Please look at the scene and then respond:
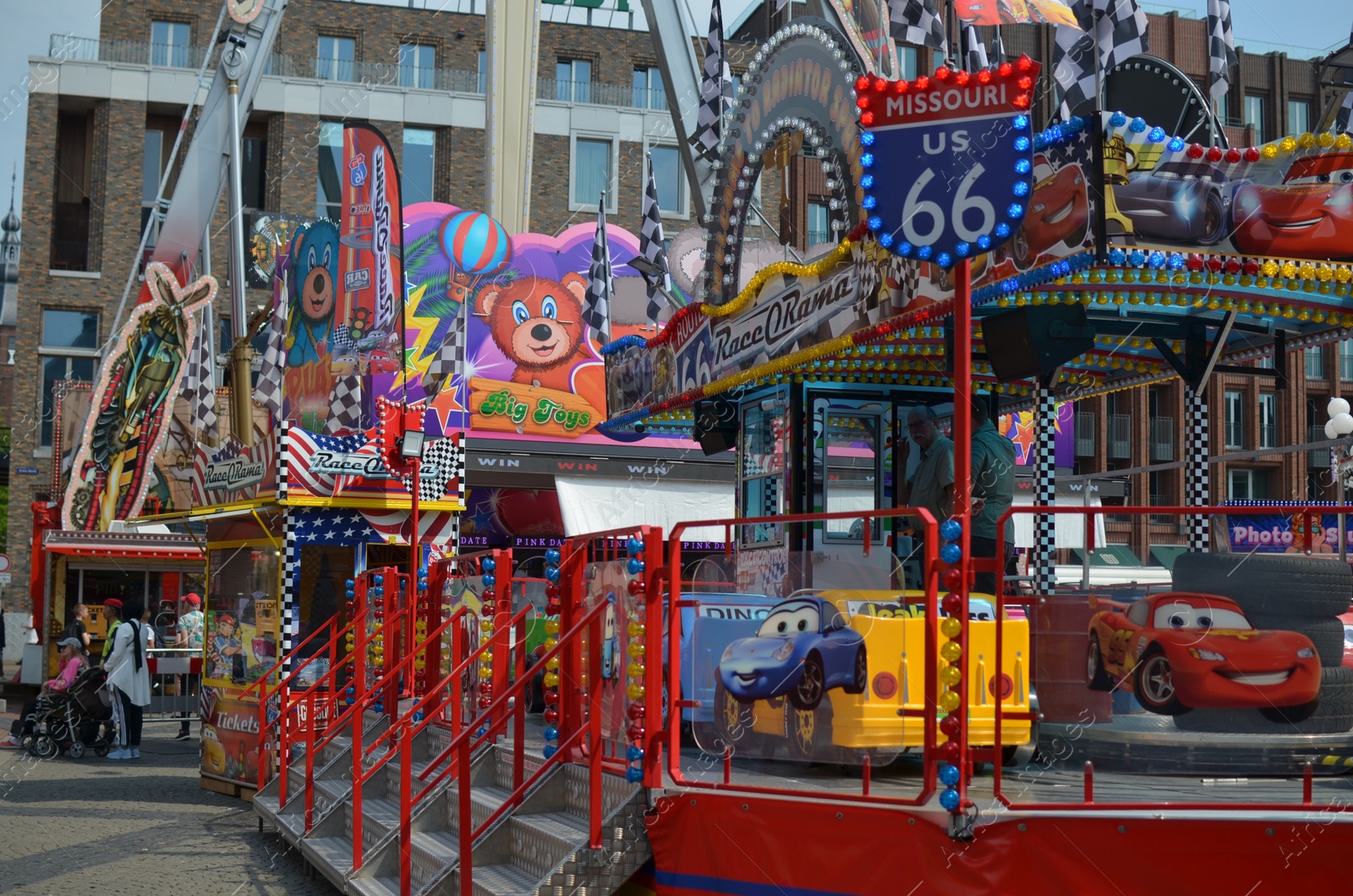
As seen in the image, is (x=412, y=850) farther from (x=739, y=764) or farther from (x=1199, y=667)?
(x=1199, y=667)

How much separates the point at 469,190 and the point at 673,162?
6.00 metres

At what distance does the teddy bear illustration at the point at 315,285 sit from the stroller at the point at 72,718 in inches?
192

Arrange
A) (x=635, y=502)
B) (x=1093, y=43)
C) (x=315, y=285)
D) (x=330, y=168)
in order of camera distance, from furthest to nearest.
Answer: (x=330, y=168)
(x=635, y=502)
(x=315, y=285)
(x=1093, y=43)

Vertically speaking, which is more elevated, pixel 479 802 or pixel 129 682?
pixel 479 802

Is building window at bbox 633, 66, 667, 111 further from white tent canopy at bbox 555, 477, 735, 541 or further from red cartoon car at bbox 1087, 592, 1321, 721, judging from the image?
red cartoon car at bbox 1087, 592, 1321, 721

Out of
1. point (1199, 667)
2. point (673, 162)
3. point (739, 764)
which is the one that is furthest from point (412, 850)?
point (673, 162)

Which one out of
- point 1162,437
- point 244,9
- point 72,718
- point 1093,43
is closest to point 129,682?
point 72,718

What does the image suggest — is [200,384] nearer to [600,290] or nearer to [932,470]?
[600,290]

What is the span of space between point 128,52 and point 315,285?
1020 inches

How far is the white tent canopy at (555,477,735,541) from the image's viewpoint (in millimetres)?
22406

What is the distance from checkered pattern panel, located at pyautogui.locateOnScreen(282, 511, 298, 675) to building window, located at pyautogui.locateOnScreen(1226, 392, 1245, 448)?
33.6 metres

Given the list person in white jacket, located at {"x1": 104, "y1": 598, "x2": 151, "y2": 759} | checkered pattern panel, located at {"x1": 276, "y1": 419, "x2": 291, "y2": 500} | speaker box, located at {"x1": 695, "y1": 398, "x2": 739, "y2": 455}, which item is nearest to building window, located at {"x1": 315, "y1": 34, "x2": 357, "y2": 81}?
person in white jacket, located at {"x1": 104, "y1": 598, "x2": 151, "y2": 759}

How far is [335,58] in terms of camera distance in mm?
41250

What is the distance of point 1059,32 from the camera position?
32.6ft
